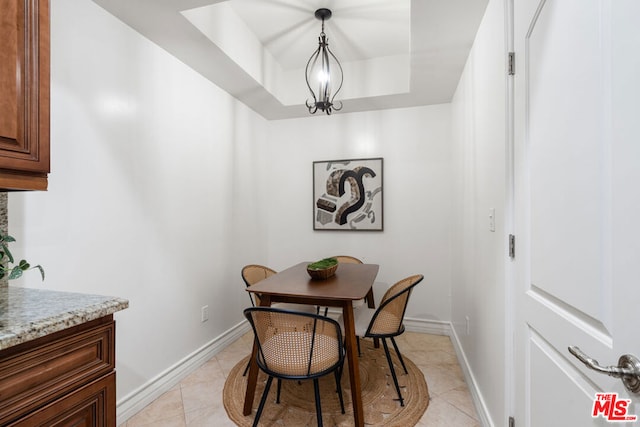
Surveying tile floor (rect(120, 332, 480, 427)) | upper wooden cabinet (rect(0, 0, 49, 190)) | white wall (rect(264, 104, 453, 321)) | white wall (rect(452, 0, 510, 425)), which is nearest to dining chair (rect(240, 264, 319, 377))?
tile floor (rect(120, 332, 480, 427))

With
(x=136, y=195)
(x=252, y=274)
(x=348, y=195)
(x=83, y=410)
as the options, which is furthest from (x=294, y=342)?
(x=348, y=195)

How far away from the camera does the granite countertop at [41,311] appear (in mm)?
832

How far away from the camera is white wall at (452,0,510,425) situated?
150cm

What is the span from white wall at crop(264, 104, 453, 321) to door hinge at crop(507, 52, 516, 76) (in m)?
1.95

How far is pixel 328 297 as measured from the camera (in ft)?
5.90

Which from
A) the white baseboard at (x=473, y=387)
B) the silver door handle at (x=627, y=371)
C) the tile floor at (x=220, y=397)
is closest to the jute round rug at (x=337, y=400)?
the tile floor at (x=220, y=397)

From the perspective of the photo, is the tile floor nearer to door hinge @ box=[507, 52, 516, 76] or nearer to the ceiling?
door hinge @ box=[507, 52, 516, 76]

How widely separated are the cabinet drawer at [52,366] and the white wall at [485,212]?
1.64m

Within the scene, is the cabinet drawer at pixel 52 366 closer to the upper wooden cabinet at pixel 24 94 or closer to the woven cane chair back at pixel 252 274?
the upper wooden cabinet at pixel 24 94

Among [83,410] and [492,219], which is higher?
[492,219]

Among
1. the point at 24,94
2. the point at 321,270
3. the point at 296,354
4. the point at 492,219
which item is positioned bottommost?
the point at 296,354

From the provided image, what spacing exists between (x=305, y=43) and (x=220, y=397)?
2978 mm

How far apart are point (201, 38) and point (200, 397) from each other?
243 cm

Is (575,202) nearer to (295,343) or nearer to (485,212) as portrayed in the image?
(485,212)
